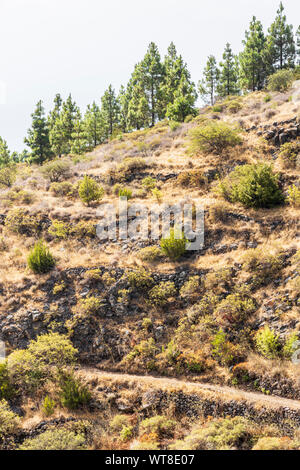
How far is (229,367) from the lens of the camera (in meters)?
12.2

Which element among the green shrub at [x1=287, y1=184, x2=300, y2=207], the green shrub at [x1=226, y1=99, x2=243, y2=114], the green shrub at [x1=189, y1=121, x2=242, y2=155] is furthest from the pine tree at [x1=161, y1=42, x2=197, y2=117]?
the green shrub at [x1=287, y1=184, x2=300, y2=207]

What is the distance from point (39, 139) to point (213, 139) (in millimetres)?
26889

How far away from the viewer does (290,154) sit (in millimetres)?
20781

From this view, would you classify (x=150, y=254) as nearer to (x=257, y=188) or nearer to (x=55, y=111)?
(x=257, y=188)

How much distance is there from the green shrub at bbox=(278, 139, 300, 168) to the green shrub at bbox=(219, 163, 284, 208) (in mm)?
2227

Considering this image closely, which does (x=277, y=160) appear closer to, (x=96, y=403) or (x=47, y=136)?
(x=96, y=403)

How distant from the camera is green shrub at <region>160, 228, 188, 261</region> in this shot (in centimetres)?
1733

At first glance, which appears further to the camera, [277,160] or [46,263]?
[277,160]

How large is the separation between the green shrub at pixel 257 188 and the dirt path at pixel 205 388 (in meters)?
10.5

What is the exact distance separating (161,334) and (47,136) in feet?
119

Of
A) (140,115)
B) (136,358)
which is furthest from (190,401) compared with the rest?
(140,115)

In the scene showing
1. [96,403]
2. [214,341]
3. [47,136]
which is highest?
[47,136]

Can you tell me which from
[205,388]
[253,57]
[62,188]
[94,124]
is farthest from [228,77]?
[205,388]

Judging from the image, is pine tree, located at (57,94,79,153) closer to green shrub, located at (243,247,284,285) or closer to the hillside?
the hillside
